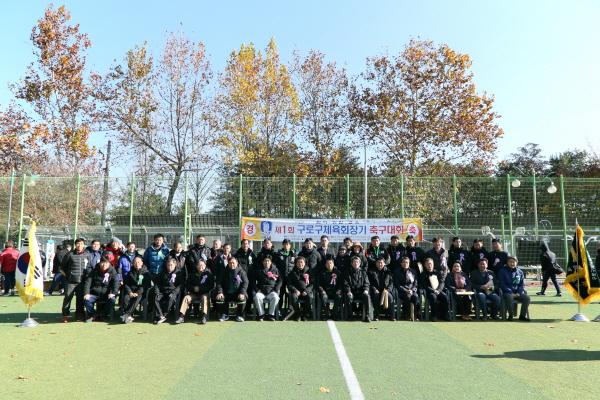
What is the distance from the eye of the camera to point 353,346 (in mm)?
7086

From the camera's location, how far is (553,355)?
6492 mm

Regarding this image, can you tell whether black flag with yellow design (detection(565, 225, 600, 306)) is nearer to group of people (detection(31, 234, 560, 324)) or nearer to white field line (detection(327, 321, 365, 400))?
group of people (detection(31, 234, 560, 324))

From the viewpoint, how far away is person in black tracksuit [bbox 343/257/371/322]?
31.7ft

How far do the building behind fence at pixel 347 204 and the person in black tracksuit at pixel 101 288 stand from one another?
15.7 ft

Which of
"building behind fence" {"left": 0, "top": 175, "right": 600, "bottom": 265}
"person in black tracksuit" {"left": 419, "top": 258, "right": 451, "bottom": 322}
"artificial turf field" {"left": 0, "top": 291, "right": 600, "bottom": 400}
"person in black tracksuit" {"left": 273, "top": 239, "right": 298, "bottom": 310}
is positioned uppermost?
"building behind fence" {"left": 0, "top": 175, "right": 600, "bottom": 265}

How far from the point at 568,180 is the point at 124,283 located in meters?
13.4

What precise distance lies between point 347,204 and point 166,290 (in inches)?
261

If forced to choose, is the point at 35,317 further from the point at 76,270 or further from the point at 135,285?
the point at 135,285

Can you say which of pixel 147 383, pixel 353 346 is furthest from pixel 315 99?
pixel 147 383

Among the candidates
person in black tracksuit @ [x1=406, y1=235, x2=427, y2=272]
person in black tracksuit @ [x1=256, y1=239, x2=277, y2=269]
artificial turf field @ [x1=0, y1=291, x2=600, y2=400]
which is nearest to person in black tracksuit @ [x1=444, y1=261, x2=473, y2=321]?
artificial turf field @ [x1=0, y1=291, x2=600, y2=400]

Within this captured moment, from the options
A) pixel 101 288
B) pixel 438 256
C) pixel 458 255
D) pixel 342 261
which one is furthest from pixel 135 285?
pixel 458 255

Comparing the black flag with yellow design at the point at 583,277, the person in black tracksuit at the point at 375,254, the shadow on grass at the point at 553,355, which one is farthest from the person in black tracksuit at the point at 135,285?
the black flag with yellow design at the point at 583,277

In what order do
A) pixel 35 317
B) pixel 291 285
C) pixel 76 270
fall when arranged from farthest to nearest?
pixel 76 270, pixel 291 285, pixel 35 317

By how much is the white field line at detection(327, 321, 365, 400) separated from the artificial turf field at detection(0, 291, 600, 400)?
8cm
